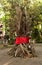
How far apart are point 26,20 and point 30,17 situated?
0.48 feet

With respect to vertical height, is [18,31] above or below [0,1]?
below

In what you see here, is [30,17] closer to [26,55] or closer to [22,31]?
[22,31]

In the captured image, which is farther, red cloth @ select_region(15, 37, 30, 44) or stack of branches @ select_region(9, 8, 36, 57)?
red cloth @ select_region(15, 37, 30, 44)

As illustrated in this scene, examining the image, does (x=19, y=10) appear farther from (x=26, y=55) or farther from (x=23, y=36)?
(x=26, y=55)

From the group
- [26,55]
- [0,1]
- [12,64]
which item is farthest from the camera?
[0,1]

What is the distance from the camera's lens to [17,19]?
11.2 ft

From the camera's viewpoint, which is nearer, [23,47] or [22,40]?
[23,47]

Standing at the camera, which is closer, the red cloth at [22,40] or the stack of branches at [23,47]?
the stack of branches at [23,47]

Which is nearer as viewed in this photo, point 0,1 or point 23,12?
point 23,12

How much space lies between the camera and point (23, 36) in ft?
11.5

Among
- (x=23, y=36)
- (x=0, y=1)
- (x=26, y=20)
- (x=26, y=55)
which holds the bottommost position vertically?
(x=26, y=55)

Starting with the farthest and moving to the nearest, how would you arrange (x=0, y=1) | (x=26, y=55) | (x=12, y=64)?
(x=0, y=1)
(x=26, y=55)
(x=12, y=64)

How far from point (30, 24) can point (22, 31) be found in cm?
17

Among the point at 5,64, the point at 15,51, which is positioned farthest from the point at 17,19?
the point at 5,64
